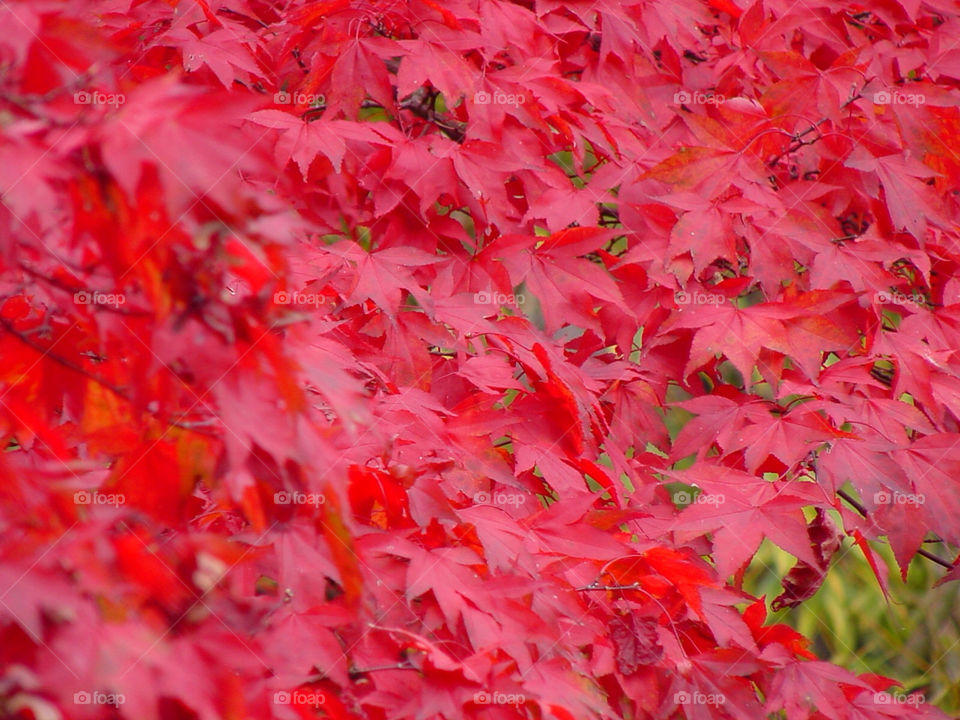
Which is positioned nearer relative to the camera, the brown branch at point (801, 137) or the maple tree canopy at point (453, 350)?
the maple tree canopy at point (453, 350)

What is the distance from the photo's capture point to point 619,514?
1116 millimetres

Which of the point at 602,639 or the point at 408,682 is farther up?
the point at 408,682

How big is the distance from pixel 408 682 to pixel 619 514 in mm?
360

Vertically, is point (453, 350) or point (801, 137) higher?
point (801, 137)

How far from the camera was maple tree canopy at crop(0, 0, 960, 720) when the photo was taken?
63 centimetres

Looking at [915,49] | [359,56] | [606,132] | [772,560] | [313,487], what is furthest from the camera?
[772,560]

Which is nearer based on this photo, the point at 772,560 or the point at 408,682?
the point at 408,682

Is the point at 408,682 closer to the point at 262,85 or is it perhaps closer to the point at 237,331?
the point at 237,331

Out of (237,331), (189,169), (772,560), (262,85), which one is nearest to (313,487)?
(237,331)

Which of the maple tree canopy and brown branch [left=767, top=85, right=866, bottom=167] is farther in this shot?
brown branch [left=767, top=85, right=866, bottom=167]

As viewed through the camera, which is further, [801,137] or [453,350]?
[801,137]

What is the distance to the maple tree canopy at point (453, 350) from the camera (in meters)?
0.63

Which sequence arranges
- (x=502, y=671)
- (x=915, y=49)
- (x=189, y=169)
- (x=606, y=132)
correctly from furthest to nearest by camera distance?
(x=915, y=49), (x=606, y=132), (x=502, y=671), (x=189, y=169)

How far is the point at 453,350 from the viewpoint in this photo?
1.32 meters
